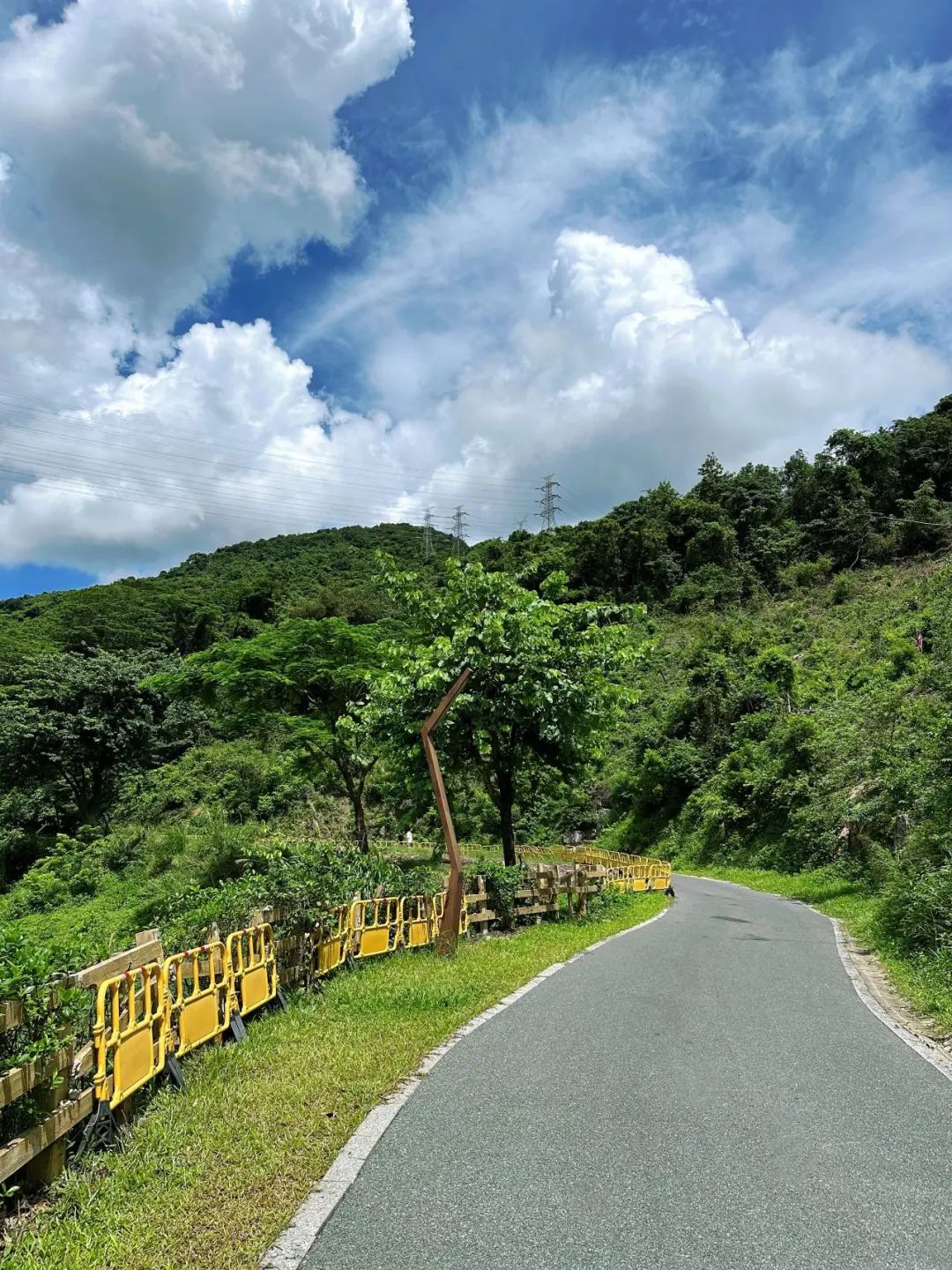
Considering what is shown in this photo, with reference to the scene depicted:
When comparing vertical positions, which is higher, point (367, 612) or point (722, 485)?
point (722, 485)

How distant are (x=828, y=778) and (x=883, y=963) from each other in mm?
17233

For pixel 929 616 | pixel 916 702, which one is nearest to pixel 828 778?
pixel 916 702

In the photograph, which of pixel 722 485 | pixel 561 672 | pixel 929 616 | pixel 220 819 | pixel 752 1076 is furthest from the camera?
pixel 722 485

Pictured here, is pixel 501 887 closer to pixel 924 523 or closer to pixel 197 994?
pixel 197 994

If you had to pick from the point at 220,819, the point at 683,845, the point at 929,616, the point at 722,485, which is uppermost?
the point at 722,485

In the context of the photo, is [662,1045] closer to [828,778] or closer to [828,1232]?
[828,1232]

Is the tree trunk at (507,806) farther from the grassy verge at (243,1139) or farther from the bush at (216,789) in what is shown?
the bush at (216,789)

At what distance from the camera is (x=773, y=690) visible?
128 feet

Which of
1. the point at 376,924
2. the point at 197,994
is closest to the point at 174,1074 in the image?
the point at 197,994

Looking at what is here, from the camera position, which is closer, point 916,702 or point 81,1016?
point 81,1016

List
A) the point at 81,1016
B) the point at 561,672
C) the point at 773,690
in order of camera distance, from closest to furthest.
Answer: the point at 81,1016, the point at 561,672, the point at 773,690

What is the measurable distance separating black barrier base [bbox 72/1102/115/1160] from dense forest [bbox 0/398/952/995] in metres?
0.97

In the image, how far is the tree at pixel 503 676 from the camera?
44.1 feet

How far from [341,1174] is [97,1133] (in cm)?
137
